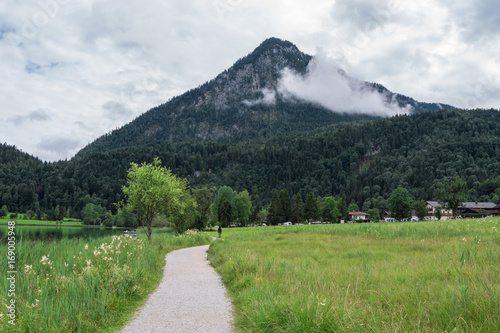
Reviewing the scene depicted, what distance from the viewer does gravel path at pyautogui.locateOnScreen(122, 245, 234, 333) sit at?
6.83m

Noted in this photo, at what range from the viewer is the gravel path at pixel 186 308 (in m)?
6.83

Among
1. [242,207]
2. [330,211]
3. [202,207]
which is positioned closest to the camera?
[202,207]

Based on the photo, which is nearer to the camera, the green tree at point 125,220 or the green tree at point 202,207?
the green tree at point 202,207

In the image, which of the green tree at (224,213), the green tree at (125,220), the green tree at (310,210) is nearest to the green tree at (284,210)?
the green tree at (310,210)

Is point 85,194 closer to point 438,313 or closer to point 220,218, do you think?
point 220,218

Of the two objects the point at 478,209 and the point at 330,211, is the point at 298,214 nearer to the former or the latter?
the point at 330,211

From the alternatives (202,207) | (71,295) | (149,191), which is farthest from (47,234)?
(71,295)

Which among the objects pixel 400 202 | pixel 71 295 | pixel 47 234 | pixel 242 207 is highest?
pixel 71 295

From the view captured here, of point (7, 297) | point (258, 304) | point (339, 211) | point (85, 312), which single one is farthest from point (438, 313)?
point (339, 211)

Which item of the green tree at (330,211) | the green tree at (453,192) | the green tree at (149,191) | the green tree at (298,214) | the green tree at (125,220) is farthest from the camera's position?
the green tree at (125,220)

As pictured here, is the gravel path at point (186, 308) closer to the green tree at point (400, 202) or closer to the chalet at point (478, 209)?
the green tree at point (400, 202)

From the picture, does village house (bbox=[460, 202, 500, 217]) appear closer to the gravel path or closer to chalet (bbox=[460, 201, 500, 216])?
chalet (bbox=[460, 201, 500, 216])

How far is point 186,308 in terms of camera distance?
8.36 m

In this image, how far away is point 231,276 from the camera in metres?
12.1
